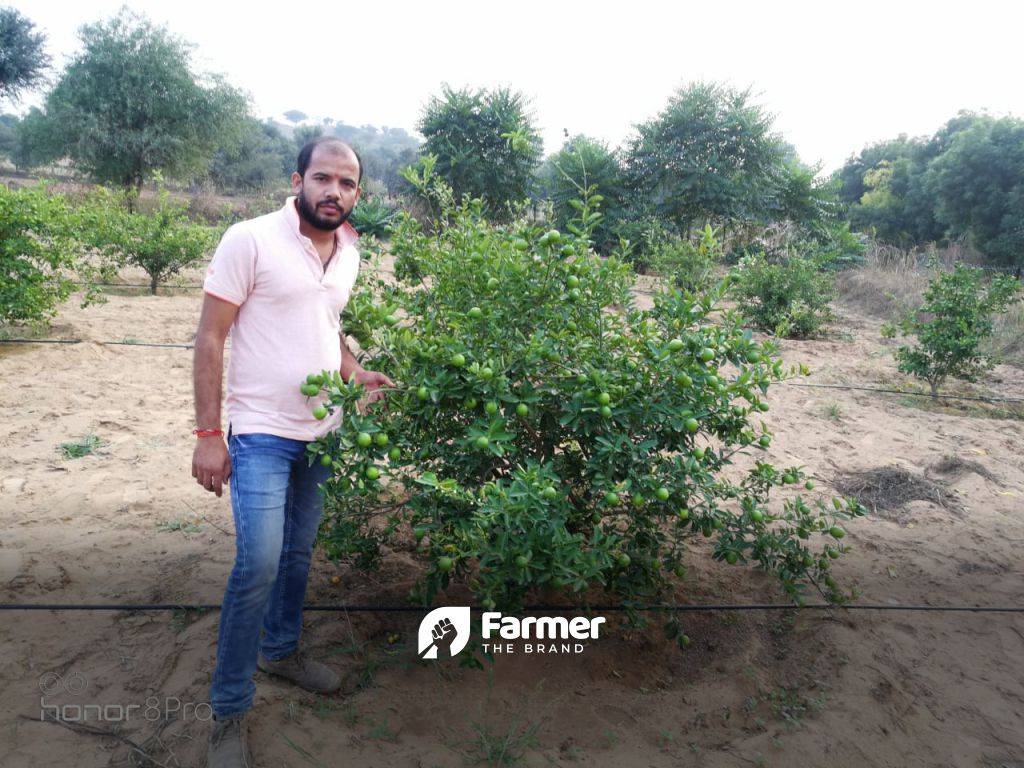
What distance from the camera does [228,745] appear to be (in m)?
1.99

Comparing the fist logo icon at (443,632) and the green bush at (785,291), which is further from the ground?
the green bush at (785,291)

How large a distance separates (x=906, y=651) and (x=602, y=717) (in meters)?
1.36

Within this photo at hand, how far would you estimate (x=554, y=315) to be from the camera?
2385 millimetres

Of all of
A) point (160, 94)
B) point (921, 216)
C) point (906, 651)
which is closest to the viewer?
point (906, 651)

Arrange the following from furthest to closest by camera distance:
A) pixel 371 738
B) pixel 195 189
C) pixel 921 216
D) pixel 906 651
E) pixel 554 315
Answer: pixel 195 189 → pixel 921 216 → pixel 906 651 → pixel 554 315 → pixel 371 738

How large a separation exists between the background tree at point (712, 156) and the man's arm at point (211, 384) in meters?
20.4

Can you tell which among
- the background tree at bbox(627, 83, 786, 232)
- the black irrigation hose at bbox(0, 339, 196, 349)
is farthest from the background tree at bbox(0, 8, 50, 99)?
the black irrigation hose at bbox(0, 339, 196, 349)

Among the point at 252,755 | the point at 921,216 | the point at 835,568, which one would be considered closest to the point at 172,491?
the point at 252,755

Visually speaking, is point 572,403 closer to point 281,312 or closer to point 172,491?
point 281,312

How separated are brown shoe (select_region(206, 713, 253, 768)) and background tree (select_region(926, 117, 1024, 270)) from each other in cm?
2183

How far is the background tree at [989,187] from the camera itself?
18656 mm

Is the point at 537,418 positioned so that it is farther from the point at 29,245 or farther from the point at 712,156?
the point at 712,156

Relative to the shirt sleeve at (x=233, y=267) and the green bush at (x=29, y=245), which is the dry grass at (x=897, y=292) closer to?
the shirt sleeve at (x=233, y=267)

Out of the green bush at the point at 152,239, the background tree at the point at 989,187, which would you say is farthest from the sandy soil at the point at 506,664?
the background tree at the point at 989,187
